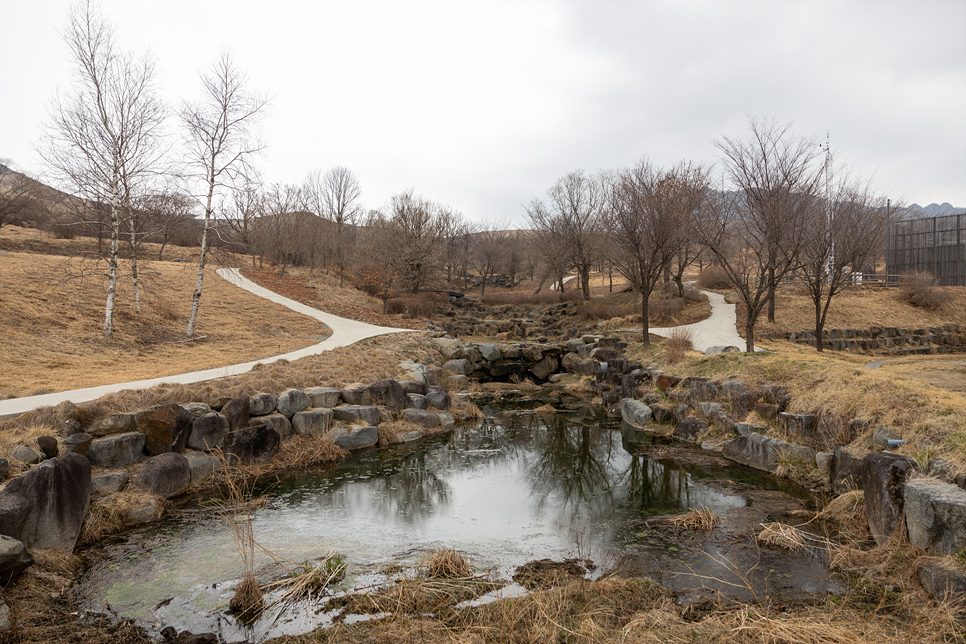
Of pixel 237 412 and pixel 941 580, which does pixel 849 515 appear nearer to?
pixel 941 580

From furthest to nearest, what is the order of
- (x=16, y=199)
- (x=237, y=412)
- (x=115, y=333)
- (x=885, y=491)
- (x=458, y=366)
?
(x=16, y=199) → (x=458, y=366) → (x=115, y=333) → (x=237, y=412) → (x=885, y=491)

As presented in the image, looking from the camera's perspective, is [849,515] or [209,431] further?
[209,431]

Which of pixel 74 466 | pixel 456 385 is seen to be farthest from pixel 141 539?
pixel 456 385

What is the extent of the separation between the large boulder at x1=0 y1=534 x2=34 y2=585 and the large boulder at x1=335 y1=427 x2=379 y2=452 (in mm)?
5538

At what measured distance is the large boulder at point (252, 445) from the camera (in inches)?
354

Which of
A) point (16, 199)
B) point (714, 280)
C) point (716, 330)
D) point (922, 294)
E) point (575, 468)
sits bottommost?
point (575, 468)

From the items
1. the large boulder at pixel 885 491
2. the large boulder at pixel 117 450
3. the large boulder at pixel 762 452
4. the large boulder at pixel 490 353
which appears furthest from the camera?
the large boulder at pixel 490 353

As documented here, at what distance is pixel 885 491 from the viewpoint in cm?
571

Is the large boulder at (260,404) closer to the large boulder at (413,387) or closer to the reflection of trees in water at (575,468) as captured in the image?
the large boulder at (413,387)

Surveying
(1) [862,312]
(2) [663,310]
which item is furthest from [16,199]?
(1) [862,312]

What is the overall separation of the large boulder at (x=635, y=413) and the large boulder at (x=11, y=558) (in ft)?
36.8

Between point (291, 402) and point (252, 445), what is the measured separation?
4.18 feet

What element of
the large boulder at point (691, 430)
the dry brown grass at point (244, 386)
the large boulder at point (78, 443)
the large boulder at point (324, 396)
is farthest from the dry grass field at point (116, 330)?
the large boulder at point (691, 430)

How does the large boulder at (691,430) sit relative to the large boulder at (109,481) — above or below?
below
